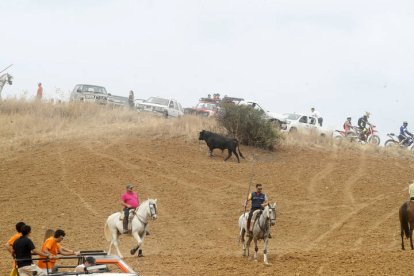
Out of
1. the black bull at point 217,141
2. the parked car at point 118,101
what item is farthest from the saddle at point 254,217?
the parked car at point 118,101

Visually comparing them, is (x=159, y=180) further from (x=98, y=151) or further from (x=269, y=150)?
(x=269, y=150)

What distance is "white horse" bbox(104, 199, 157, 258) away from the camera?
23.8 m

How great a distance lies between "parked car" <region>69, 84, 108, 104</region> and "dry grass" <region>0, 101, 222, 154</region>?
286 centimetres

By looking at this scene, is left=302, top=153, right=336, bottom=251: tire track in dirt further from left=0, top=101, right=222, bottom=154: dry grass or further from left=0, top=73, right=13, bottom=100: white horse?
left=0, top=73, right=13, bottom=100: white horse

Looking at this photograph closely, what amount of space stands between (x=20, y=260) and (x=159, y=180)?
70.5ft

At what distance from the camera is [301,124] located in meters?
49.6

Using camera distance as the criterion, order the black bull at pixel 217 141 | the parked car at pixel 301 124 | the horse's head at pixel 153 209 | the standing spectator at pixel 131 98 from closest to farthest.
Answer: the horse's head at pixel 153 209
the black bull at pixel 217 141
the parked car at pixel 301 124
the standing spectator at pixel 131 98

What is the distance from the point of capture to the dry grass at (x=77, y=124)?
42.5m

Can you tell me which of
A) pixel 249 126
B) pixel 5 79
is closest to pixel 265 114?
pixel 249 126

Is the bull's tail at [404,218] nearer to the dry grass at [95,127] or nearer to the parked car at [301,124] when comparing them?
the dry grass at [95,127]

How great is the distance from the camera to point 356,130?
5050 cm

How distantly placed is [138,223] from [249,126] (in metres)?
19.8

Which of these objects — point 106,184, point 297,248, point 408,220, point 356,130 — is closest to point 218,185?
point 106,184

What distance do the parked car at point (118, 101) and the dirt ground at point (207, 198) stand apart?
12.6 meters
